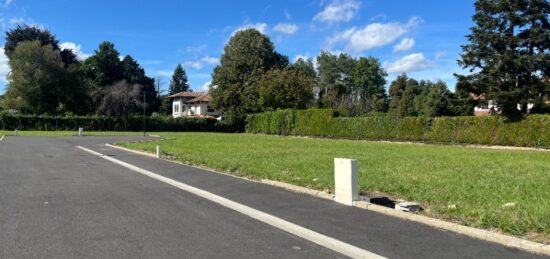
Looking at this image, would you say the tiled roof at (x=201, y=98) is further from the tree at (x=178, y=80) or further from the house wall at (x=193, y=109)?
the tree at (x=178, y=80)

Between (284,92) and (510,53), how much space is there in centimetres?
3040

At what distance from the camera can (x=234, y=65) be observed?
2628 inches

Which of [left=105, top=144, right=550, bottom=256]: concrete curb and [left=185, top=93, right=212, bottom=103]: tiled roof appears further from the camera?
[left=185, top=93, right=212, bottom=103]: tiled roof

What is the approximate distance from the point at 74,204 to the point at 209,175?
4.82 metres

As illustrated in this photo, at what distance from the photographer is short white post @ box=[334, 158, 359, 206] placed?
847cm

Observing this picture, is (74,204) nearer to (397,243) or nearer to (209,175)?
(209,175)

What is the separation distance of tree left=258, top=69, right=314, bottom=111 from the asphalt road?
48045 millimetres

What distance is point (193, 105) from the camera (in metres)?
101

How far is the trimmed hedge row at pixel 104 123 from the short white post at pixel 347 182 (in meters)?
59.8

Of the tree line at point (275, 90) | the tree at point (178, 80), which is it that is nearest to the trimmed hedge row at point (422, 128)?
the tree line at point (275, 90)

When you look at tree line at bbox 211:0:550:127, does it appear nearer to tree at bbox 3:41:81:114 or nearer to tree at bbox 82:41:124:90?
tree at bbox 3:41:81:114

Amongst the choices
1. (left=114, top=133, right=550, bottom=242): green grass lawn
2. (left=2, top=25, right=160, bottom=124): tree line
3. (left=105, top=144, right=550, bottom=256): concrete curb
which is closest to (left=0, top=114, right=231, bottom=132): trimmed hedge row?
(left=2, top=25, right=160, bottom=124): tree line

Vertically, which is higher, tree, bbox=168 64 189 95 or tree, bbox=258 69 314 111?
tree, bbox=168 64 189 95

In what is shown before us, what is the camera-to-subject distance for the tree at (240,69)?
66312 mm
